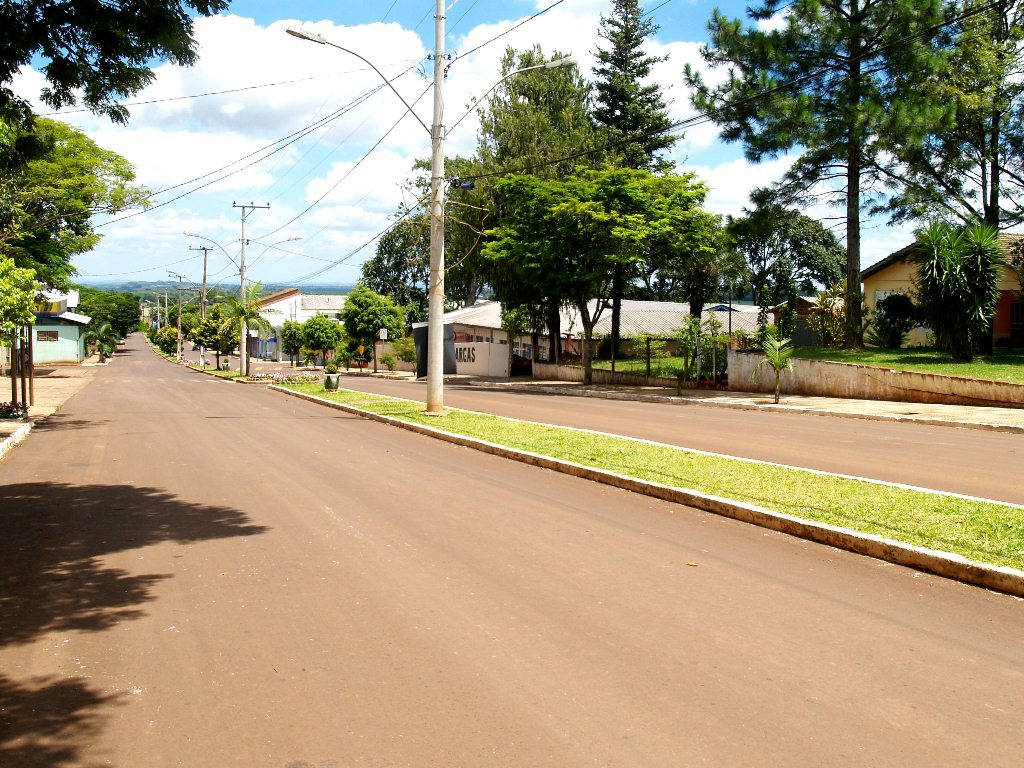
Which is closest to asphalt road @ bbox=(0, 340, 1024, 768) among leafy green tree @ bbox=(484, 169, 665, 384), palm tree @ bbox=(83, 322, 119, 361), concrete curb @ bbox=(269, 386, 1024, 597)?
concrete curb @ bbox=(269, 386, 1024, 597)

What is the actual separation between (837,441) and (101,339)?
85.0 meters

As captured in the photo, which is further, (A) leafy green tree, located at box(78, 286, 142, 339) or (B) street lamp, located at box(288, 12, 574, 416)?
(A) leafy green tree, located at box(78, 286, 142, 339)

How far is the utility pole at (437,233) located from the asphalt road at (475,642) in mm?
10364

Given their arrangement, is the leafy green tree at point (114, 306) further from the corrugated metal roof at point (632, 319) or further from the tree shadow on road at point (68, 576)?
the tree shadow on road at point (68, 576)

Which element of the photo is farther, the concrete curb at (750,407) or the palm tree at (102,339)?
the palm tree at (102,339)

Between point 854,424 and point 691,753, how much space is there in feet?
51.8

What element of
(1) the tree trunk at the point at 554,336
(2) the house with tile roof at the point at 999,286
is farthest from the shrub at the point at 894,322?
(1) the tree trunk at the point at 554,336

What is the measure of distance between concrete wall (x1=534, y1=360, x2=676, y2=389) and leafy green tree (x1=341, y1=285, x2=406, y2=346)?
2164cm

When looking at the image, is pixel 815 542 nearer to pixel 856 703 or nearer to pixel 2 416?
pixel 856 703

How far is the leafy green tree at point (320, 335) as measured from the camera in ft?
254

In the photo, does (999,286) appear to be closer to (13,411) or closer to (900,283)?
(900,283)

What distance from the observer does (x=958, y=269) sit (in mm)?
23953

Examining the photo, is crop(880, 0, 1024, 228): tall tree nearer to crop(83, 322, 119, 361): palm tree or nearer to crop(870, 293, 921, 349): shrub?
crop(870, 293, 921, 349): shrub

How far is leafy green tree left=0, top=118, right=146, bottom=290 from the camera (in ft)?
99.5
